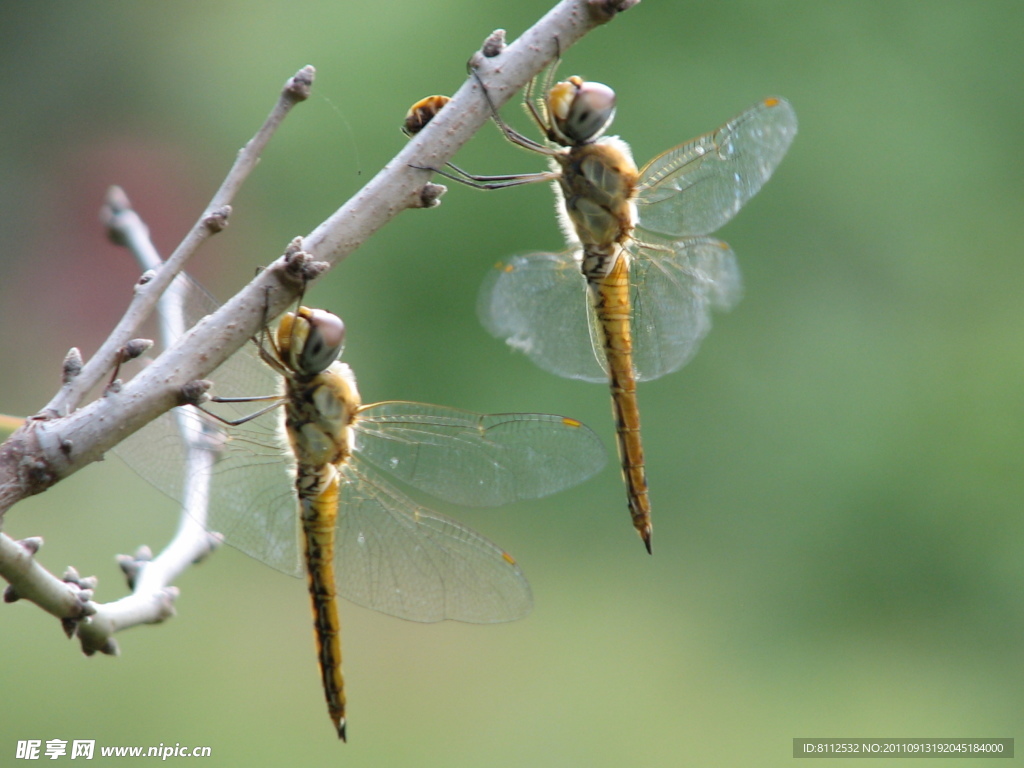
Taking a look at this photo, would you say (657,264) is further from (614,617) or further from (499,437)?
(614,617)

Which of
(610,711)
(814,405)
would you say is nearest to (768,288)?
(814,405)

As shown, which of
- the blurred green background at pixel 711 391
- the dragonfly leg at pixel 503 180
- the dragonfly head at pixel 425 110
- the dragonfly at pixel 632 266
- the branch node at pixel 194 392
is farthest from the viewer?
the blurred green background at pixel 711 391

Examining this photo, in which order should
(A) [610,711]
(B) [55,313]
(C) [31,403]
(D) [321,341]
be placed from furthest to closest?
(B) [55,313], (C) [31,403], (A) [610,711], (D) [321,341]

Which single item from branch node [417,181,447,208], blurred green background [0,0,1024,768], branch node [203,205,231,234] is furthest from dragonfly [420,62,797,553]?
blurred green background [0,0,1024,768]

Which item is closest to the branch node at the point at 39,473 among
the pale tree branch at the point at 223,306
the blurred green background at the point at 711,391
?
Answer: the pale tree branch at the point at 223,306

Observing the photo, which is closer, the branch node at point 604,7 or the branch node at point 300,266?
the branch node at point 300,266

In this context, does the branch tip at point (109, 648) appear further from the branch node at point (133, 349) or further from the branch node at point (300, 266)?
the branch node at point (300, 266)

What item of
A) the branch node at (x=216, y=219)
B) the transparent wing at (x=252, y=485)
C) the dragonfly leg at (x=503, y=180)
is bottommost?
the transparent wing at (x=252, y=485)
